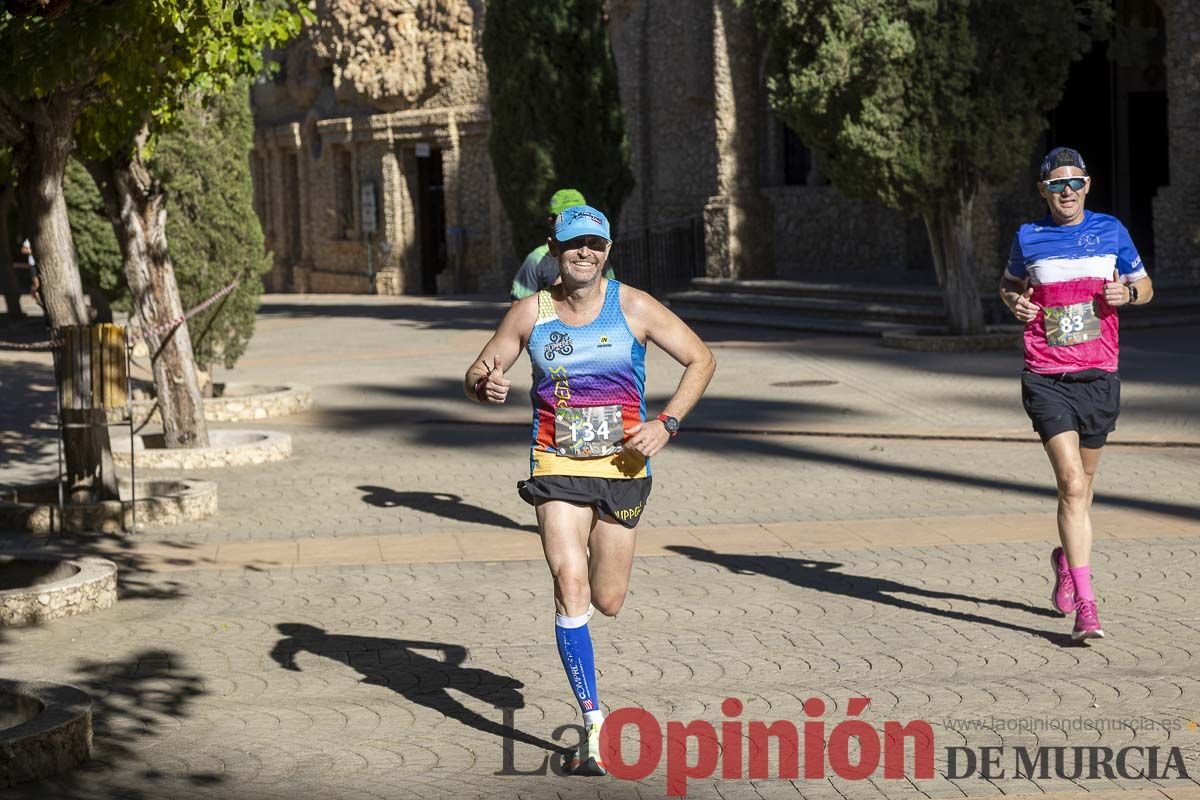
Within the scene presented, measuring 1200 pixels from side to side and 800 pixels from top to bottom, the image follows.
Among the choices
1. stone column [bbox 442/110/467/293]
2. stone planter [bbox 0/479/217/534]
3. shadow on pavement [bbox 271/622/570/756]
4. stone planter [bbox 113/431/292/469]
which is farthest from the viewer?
stone column [bbox 442/110/467/293]

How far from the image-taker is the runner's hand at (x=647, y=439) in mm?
5926

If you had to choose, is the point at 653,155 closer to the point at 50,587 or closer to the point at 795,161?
the point at 795,161

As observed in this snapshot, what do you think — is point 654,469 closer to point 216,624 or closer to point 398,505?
point 398,505

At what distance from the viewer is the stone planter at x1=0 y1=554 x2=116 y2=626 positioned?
8281 mm

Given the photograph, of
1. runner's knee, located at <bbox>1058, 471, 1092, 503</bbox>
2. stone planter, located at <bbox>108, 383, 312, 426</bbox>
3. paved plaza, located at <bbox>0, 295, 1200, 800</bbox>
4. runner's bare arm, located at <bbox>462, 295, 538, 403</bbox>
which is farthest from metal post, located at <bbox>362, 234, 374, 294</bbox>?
runner's bare arm, located at <bbox>462, 295, 538, 403</bbox>

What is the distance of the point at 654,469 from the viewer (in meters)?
13.0

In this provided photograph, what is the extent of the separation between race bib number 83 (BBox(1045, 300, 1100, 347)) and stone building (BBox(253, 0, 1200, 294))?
642 inches

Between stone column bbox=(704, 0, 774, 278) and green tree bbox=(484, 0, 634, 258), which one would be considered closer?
green tree bbox=(484, 0, 634, 258)

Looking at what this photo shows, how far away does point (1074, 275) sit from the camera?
7.61 m

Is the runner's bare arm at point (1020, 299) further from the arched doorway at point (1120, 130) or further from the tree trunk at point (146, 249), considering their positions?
the arched doorway at point (1120, 130)

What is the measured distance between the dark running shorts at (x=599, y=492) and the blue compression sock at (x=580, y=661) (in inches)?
14.7

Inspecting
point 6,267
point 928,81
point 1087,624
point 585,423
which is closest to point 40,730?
point 585,423

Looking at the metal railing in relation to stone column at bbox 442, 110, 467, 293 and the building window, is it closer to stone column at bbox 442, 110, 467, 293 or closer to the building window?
the building window

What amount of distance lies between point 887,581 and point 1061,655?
1.71m
